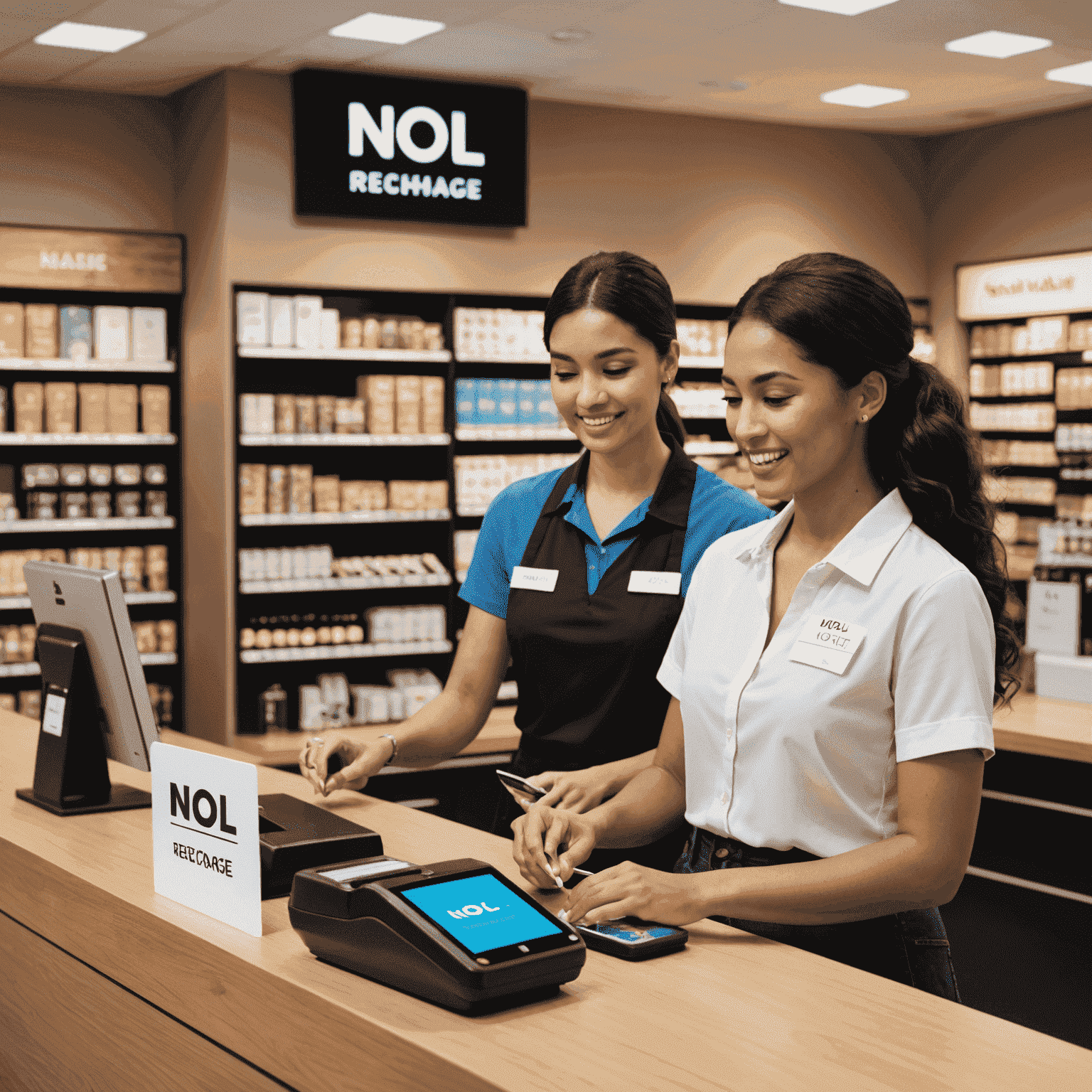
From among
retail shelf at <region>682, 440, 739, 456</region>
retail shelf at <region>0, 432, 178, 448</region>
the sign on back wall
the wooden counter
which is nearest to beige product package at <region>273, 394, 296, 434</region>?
retail shelf at <region>0, 432, 178, 448</region>

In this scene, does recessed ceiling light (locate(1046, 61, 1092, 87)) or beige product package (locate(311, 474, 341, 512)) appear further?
recessed ceiling light (locate(1046, 61, 1092, 87))

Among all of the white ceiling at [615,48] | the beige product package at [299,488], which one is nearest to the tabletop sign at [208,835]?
the white ceiling at [615,48]

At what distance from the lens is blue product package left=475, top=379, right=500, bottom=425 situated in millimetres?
6254

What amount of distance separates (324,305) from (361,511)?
1.03 m

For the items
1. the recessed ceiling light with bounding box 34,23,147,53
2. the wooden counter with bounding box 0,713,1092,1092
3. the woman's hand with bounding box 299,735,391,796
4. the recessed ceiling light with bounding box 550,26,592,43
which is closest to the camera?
the wooden counter with bounding box 0,713,1092,1092

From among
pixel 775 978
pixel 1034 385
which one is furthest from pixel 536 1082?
pixel 1034 385

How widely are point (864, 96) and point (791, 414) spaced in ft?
18.3

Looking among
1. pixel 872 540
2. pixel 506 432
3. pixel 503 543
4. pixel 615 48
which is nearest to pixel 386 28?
pixel 615 48

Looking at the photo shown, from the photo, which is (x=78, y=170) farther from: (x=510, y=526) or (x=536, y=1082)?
(x=536, y=1082)

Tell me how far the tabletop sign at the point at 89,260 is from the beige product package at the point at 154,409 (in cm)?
47

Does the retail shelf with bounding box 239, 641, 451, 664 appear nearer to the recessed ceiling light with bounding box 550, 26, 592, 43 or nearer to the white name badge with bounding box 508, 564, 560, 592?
the recessed ceiling light with bounding box 550, 26, 592, 43

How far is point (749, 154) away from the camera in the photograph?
23.5 feet

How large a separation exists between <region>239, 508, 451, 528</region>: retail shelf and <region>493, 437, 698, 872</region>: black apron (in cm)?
365

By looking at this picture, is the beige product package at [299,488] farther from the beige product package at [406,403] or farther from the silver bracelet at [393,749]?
the silver bracelet at [393,749]
